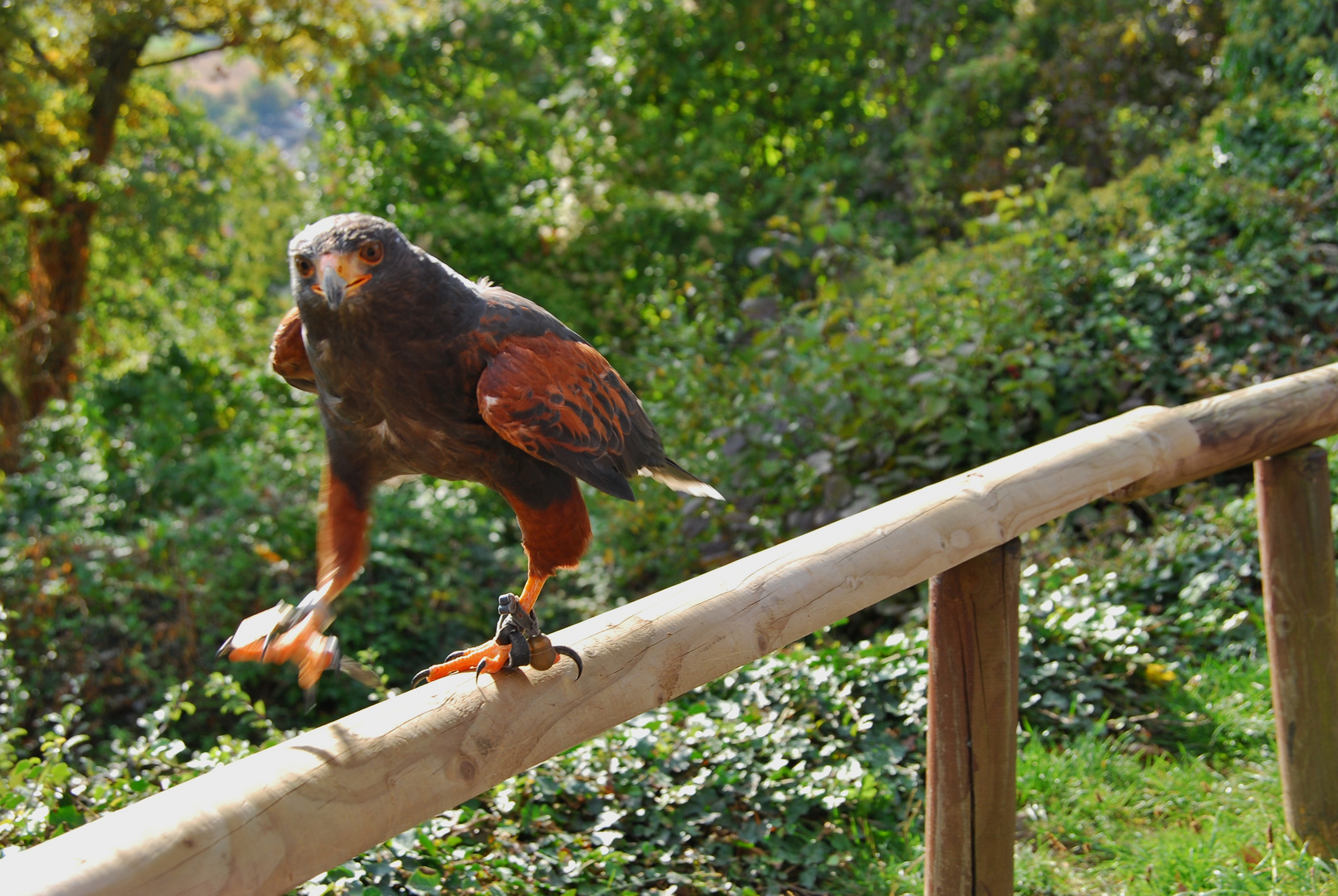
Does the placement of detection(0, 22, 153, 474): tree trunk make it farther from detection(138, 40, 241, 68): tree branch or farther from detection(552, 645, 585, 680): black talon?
detection(552, 645, 585, 680): black talon

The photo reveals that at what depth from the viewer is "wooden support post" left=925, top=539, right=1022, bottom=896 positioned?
1.74 m

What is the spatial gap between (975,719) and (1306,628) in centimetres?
102

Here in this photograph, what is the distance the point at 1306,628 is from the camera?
2188 mm

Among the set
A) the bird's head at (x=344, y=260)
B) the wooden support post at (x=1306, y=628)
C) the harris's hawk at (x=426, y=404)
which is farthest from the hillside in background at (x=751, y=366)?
the bird's head at (x=344, y=260)

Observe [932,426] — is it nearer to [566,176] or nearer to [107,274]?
[566,176]

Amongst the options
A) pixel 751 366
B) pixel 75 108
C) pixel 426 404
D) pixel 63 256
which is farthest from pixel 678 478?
pixel 63 256

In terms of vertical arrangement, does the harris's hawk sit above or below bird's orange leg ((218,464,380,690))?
above

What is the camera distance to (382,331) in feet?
5.26

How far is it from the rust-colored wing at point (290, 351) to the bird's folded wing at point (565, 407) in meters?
0.51

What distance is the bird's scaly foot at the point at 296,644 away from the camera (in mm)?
1574

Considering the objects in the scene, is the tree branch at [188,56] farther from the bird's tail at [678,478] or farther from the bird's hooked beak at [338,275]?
the bird's hooked beak at [338,275]

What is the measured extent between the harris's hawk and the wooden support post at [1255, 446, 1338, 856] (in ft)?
5.10

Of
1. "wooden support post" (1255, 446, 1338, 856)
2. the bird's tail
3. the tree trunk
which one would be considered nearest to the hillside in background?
"wooden support post" (1255, 446, 1338, 856)

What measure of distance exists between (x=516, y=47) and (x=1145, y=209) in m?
5.96
